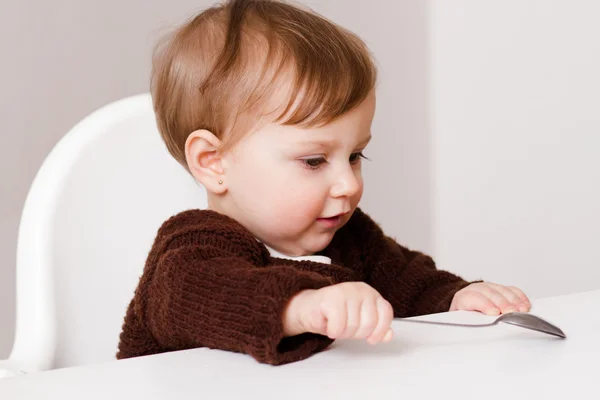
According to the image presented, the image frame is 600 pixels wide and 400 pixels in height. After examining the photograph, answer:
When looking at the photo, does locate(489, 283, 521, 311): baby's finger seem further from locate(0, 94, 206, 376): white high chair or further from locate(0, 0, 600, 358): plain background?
Answer: locate(0, 0, 600, 358): plain background

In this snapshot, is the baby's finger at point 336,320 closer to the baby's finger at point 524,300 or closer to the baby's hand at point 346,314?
the baby's hand at point 346,314

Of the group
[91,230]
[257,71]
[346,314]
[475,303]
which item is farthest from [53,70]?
[346,314]

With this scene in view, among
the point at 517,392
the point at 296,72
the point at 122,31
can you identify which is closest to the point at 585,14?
the point at 122,31

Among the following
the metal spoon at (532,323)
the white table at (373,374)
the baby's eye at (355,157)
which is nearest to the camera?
the white table at (373,374)

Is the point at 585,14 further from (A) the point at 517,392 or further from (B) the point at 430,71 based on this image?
(A) the point at 517,392

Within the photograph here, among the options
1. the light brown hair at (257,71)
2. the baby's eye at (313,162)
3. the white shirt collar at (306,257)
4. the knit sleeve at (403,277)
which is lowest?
the white shirt collar at (306,257)

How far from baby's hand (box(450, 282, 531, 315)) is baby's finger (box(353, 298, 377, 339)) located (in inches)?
9.3

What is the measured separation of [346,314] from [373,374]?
4 cm

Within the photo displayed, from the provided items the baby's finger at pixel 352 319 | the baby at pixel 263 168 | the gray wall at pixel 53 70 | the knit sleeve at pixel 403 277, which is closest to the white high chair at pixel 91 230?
the baby at pixel 263 168

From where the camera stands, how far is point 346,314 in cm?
58

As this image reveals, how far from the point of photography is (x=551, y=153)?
1765mm

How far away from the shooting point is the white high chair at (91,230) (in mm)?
917

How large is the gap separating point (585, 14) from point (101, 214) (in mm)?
1092

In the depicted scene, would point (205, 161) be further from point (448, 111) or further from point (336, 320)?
point (448, 111)
